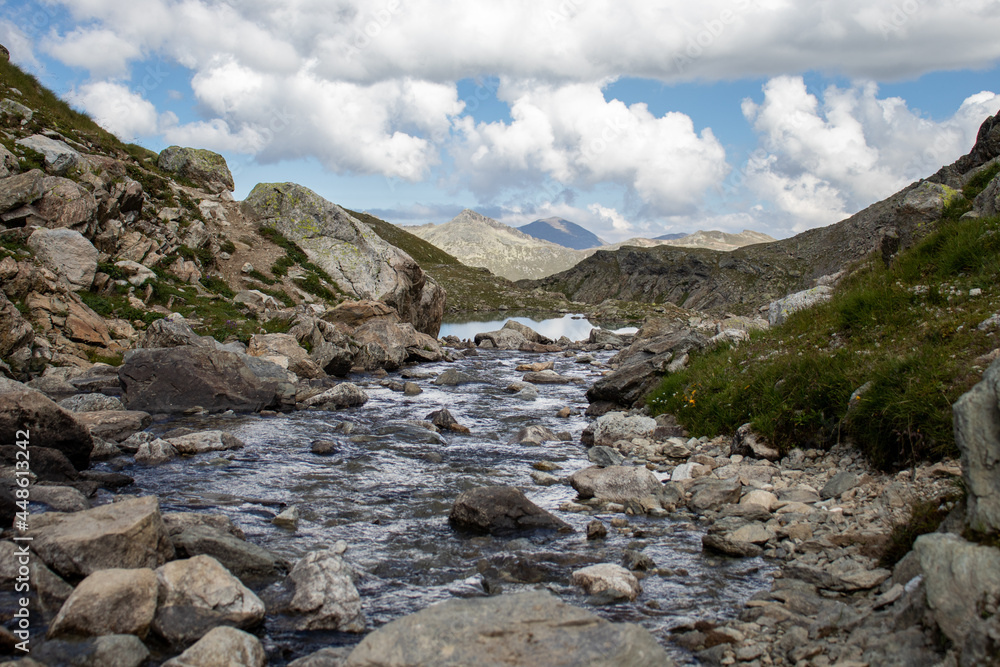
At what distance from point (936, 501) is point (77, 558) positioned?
10.4 m

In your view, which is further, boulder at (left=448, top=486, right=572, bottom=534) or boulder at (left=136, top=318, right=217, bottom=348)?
boulder at (left=136, top=318, right=217, bottom=348)

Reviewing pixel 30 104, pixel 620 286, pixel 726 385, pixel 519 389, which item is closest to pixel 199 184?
pixel 30 104

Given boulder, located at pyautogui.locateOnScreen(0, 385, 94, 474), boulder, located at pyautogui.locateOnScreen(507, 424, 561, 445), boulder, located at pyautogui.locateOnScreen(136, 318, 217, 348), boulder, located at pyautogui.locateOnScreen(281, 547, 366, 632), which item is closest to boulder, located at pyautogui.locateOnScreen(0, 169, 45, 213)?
boulder, located at pyautogui.locateOnScreen(136, 318, 217, 348)

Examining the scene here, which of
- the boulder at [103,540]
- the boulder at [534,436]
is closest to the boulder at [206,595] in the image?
the boulder at [103,540]

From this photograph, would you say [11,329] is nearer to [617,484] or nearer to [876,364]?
[617,484]

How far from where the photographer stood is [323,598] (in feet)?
23.8

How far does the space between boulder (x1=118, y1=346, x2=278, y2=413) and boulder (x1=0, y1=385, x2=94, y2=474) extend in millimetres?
6189

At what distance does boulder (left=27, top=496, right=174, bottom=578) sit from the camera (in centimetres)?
716

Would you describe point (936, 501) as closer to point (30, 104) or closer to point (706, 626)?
point (706, 626)

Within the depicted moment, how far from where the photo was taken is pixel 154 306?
27656mm

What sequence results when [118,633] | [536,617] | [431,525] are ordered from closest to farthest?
[536,617]
[118,633]
[431,525]

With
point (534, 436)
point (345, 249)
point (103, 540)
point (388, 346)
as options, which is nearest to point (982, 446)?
point (103, 540)

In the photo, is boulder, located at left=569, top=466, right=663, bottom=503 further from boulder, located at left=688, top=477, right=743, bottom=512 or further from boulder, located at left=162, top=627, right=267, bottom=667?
boulder, located at left=162, top=627, right=267, bottom=667

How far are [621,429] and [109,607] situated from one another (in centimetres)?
1285
